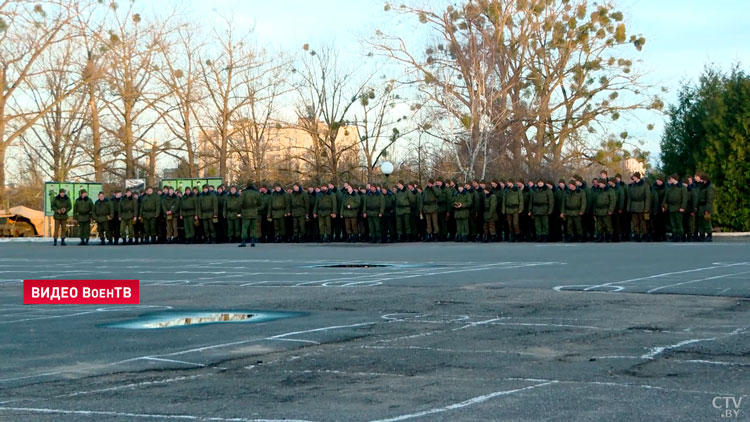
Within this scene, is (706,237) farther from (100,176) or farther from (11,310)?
(100,176)

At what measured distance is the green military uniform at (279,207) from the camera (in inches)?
1438

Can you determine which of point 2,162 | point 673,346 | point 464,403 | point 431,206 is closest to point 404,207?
point 431,206

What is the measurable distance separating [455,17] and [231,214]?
1994 cm

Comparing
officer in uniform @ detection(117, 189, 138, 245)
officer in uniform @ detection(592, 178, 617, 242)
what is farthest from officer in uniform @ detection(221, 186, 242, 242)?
officer in uniform @ detection(592, 178, 617, 242)

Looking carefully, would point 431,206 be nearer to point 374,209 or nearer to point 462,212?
point 462,212

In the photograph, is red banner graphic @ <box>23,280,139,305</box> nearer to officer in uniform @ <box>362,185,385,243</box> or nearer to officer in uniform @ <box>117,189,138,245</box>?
officer in uniform @ <box>362,185,385,243</box>

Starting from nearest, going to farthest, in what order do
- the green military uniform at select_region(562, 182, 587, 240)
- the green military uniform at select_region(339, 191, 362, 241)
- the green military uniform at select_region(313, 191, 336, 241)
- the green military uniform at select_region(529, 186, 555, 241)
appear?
the green military uniform at select_region(562, 182, 587, 240), the green military uniform at select_region(529, 186, 555, 241), the green military uniform at select_region(339, 191, 362, 241), the green military uniform at select_region(313, 191, 336, 241)

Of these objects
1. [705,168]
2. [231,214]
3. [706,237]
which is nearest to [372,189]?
[231,214]

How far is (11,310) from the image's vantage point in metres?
14.6

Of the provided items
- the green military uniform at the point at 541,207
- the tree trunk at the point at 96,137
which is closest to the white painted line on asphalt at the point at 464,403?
the green military uniform at the point at 541,207

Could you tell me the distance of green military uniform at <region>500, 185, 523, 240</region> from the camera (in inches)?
1310

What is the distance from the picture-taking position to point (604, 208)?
32.0m

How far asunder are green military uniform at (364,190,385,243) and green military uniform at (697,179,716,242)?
10.0m

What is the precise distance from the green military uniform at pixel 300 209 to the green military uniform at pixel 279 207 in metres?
0.24
